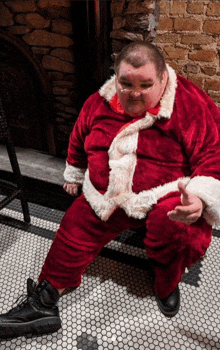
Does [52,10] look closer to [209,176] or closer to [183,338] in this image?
[209,176]

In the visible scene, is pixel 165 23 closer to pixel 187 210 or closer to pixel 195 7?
pixel 195 7

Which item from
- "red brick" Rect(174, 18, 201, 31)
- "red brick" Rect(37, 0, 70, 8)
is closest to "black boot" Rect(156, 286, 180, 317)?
"red brick" Rect(174, 18, 201, 31)

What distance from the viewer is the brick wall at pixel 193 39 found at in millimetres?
1406

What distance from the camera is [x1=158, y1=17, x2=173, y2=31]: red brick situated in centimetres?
146

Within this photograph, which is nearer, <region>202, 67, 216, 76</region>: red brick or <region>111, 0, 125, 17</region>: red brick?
<region>111, 0, 125, 17</region>: red brick

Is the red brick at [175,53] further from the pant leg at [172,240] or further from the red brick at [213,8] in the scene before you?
the pant leg at [172,240]

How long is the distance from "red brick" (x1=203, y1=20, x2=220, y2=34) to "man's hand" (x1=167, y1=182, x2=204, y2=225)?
1042mm

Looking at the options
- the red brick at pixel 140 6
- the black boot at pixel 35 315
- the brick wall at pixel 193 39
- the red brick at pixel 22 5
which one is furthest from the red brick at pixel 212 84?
the black boot at pixel 35 315

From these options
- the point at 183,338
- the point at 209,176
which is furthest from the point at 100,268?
the point at 209,176

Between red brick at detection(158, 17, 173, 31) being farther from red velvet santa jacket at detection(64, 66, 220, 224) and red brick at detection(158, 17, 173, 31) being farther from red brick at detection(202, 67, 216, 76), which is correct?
red velvet santa jacket at detection(64, 66, 220, 224)

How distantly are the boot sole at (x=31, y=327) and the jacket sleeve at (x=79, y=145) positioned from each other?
63 centimetres

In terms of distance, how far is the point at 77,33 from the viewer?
155 centimetres

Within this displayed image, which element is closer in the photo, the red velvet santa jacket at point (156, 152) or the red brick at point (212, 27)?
the red velvet santa jacket at point (156, 152)

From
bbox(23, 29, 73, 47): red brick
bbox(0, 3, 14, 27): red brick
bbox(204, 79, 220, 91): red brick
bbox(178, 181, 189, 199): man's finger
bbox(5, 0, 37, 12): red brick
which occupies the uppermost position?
bbox(5, 0, 37, 12): red brick
